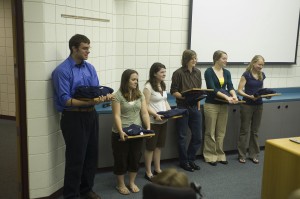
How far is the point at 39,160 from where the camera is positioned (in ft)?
10.1

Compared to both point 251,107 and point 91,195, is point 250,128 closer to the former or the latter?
point 251,107

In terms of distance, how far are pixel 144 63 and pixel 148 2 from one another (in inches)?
32.3

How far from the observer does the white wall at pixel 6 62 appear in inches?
240

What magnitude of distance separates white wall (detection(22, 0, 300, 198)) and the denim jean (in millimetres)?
841

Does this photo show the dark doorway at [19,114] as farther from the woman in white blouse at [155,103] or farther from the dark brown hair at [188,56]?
the dark brown hair at [188,56]

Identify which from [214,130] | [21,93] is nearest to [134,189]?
[214,130]

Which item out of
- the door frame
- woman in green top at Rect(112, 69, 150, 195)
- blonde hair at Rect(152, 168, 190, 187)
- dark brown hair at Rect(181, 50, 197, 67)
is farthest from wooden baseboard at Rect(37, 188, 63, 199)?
dark brown hair at Rect(181, 50, 197, 67)

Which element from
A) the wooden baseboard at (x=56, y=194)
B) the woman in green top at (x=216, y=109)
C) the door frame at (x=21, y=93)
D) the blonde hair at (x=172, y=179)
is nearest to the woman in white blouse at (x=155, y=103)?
the woman in green top at (x=216, y=109)

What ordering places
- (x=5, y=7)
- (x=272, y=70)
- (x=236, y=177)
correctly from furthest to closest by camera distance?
1. (x=5, y=7)
2. (x=272, y=70)
3. (x=236, y=177)

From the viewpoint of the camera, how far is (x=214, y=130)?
4.29m

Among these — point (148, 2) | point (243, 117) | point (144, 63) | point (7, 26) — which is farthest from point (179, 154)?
point (7, 26)

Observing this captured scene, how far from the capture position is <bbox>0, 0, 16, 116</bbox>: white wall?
609cm

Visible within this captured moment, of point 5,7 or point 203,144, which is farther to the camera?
point 5,7

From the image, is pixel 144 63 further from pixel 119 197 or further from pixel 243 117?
pixel 119 197
